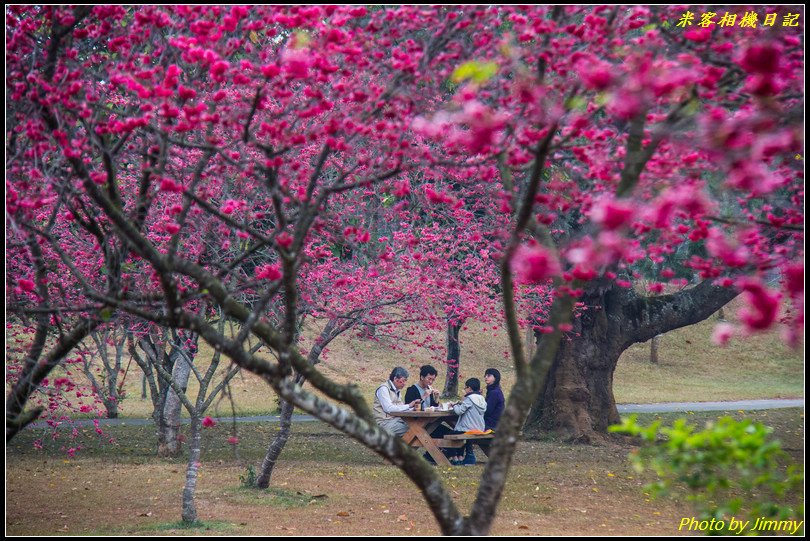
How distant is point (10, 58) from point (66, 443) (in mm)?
11221

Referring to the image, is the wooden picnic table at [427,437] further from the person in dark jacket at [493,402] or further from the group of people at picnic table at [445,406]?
the person in dark jacket at [493,402]

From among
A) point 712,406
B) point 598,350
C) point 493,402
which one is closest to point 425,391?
point 493,402

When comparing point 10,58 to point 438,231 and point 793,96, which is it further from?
point 438,231

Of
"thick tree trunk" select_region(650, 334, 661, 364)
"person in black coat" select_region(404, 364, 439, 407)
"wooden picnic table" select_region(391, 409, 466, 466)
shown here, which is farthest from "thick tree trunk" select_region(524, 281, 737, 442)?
"thick tree trunk" select_region(650, 334, 661, 364)

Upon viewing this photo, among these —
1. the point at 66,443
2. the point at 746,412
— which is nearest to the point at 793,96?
the point at 66,443

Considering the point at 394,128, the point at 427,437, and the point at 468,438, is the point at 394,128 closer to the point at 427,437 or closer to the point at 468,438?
the point at 468,438

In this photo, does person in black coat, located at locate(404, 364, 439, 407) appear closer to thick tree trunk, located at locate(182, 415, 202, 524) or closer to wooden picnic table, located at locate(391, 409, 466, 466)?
wooden picnic table, located at locate(391, 409, 466, 466)

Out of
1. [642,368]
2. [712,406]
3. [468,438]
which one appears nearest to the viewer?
[468,438]

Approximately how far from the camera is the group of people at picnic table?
11.8 metres

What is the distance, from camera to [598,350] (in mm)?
15172

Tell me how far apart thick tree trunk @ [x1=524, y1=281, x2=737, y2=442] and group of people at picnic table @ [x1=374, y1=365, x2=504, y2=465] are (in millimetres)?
3162

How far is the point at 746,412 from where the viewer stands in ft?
71.8

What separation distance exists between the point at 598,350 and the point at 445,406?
3929mm

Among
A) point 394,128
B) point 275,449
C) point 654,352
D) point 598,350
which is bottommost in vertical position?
point 275,449
